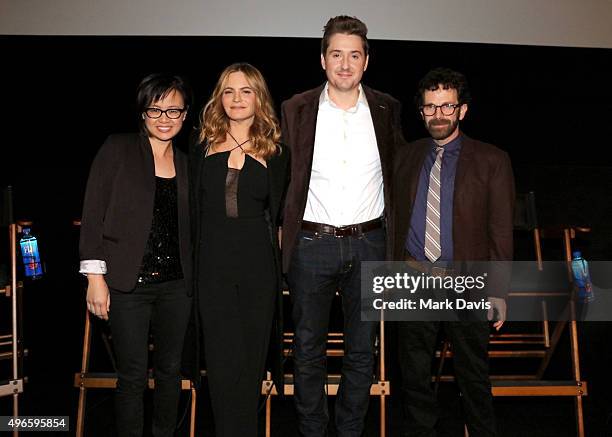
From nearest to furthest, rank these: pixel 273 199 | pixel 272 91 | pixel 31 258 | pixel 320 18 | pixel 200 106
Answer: pixel 273 199
pixel 320 18
pixel 31 258
pixel 272 91
pixel 200 106

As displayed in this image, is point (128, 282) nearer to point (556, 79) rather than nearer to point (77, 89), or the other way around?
point (77, 89)

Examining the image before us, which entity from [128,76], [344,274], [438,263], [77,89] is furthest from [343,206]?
[77,89]

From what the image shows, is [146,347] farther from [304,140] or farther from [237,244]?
[304,140]

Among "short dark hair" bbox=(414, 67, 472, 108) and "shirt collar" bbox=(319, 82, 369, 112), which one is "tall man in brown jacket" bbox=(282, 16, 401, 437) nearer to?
"shirt collar" bbox=(319, 82, 369, 112)

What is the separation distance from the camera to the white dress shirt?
203cm

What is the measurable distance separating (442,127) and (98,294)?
1331 millimetres

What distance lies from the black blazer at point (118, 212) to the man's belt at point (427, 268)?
0.93 meters

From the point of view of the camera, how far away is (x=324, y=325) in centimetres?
206

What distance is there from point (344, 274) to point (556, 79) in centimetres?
264

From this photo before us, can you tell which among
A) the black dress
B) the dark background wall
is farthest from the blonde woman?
the dark background wall

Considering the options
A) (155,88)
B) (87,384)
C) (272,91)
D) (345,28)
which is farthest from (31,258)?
(345,28)

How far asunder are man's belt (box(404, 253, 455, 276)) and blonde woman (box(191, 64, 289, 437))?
495 millimetres

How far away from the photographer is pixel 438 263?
206 centimetres
